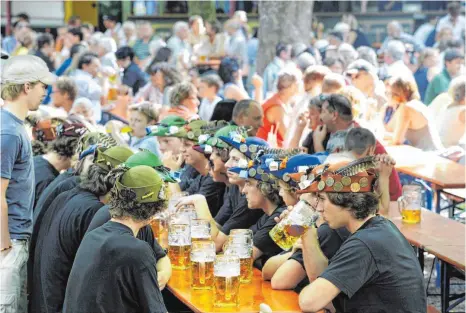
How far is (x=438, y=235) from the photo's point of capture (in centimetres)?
589

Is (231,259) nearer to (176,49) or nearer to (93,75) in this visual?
(93,75)

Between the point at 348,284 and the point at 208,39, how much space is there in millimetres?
12894

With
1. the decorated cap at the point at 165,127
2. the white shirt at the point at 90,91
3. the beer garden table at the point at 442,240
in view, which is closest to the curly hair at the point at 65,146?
the decorated cap at the point at 165,127

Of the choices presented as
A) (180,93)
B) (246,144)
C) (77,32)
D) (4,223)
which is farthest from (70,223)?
(77,32)

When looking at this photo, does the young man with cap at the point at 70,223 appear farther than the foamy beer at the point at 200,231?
No

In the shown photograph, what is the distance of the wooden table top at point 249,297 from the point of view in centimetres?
442

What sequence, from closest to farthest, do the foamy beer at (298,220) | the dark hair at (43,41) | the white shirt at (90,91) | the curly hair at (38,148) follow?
the foamy beer at (298,220)
the curly hair at (38,148)
the white shirt at (90,91)
the dark hair at (43,41)

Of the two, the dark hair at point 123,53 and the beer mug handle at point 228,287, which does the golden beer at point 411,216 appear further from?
the dark hair at point 123,53

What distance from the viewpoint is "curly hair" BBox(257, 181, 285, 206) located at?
515 centimetres

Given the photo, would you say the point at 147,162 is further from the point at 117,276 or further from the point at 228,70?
the point at 228,70

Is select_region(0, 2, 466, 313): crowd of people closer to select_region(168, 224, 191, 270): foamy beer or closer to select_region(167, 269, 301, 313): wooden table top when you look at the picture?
select_region(167, 269, 301, 313): wooden table top

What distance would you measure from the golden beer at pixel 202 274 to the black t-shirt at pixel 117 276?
2.84 ft

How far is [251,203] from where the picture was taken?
523 centimetres

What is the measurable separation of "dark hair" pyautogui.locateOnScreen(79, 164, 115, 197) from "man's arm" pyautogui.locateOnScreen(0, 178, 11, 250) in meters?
0.42
